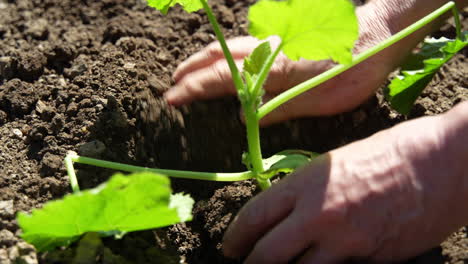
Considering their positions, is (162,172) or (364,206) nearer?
(364,206)

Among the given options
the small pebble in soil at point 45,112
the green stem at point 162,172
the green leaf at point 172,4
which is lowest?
the green stem at point 162,172

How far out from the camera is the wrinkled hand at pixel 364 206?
55.2 inches

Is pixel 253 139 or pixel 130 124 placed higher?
pixel 130 124

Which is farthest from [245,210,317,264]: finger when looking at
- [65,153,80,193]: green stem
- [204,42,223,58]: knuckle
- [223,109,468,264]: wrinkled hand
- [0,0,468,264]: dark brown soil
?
[204,42,223,58]: knuckle

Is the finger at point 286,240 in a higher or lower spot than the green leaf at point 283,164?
lower

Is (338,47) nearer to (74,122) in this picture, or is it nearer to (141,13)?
(74,122)

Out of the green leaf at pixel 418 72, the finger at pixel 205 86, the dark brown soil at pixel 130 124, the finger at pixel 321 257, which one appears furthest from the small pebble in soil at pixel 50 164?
the green leaf at pixel 418 72

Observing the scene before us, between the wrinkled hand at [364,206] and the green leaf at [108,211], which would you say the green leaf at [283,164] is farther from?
the green leaf at [108,211]

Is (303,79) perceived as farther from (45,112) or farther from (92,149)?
(45,112)

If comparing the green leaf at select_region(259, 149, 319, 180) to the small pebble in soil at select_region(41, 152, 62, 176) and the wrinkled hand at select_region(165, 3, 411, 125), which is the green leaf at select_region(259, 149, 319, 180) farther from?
the small pebble in soil at select_region(41, 152, 62, 176)

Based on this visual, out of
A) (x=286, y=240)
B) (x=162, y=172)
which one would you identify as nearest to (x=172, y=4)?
(x=162, y=172)

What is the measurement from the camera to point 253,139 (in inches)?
60.8

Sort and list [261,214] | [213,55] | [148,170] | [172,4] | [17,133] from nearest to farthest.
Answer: [261,214], [148,170], [172,4], [17,133], [213,55]

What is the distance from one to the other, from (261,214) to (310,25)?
1.64 feet
